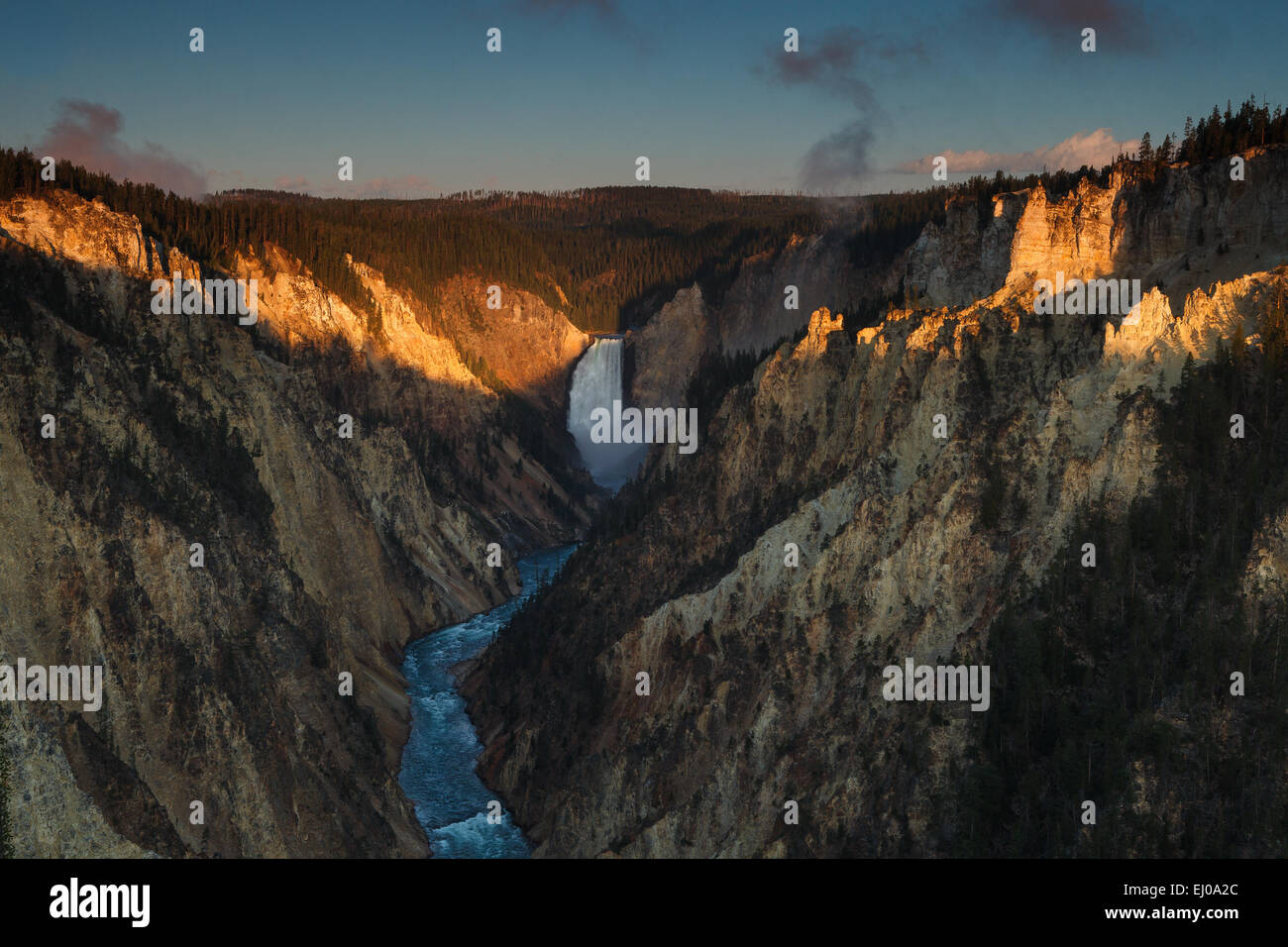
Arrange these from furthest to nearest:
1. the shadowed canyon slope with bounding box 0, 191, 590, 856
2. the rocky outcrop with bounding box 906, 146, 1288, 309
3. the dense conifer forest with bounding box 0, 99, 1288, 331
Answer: the dense conifer forest with bounding box 0, 99, 1288, 331 → the rocky outcrop with bounding box 906, 146, 1288, 309 → the shadowed canyon slope with bounding box 0, 191, 590, 856

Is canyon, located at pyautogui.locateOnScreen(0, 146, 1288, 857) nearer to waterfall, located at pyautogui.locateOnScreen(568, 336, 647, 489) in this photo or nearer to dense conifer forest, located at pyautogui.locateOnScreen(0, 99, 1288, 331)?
dense conifer forest, located at pyautogui.locateOnScreen(0, 99, 1288, 331)

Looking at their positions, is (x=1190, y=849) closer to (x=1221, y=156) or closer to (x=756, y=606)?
(x=756, y=606)

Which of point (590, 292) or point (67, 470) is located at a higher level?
point (590, 292)

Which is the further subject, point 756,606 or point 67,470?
point 756,606

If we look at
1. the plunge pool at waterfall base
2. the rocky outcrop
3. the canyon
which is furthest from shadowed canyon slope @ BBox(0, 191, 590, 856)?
the rocky outcrop

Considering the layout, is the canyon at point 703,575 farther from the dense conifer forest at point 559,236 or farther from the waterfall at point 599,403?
the waterfall at point 599,403

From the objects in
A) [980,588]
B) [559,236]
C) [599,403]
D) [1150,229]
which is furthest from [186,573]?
[559,236]

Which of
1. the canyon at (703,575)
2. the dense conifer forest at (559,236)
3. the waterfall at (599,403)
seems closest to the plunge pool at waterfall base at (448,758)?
the canyon at (703,575)

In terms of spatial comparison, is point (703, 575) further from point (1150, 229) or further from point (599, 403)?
point (599, 403)

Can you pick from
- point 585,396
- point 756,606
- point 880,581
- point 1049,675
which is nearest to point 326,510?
point 756,606
